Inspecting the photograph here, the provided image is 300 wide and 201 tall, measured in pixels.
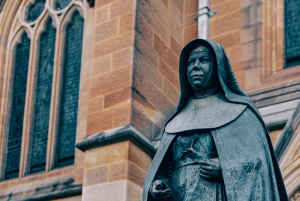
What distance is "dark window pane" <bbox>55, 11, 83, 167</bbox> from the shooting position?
9227mm

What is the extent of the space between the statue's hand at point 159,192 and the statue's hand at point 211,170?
0.54 feet

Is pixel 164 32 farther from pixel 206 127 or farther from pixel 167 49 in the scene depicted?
pixel 206 127

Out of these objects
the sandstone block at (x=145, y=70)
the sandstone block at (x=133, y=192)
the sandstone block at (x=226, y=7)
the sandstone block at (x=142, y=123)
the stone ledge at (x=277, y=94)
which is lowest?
the sandstone block at (x=133, y=192)

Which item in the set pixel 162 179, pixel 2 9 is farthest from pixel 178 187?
pixel 2 9

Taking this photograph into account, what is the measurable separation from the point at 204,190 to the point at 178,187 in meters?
0.12

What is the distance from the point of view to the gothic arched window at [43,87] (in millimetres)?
9398

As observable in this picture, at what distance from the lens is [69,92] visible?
9.58 m

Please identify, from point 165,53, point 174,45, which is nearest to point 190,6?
point 174,45

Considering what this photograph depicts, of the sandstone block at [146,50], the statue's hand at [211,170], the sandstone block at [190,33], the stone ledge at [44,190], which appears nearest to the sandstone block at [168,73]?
the sandstone block at [146,50]

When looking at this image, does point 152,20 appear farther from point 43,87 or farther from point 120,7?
point 43,87

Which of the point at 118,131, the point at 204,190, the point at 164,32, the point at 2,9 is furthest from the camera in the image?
the point at 2,9

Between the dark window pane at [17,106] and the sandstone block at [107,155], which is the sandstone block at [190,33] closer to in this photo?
the sandstone block at [107,155]

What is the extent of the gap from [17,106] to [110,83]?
2759 millimetres

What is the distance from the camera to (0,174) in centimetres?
970
